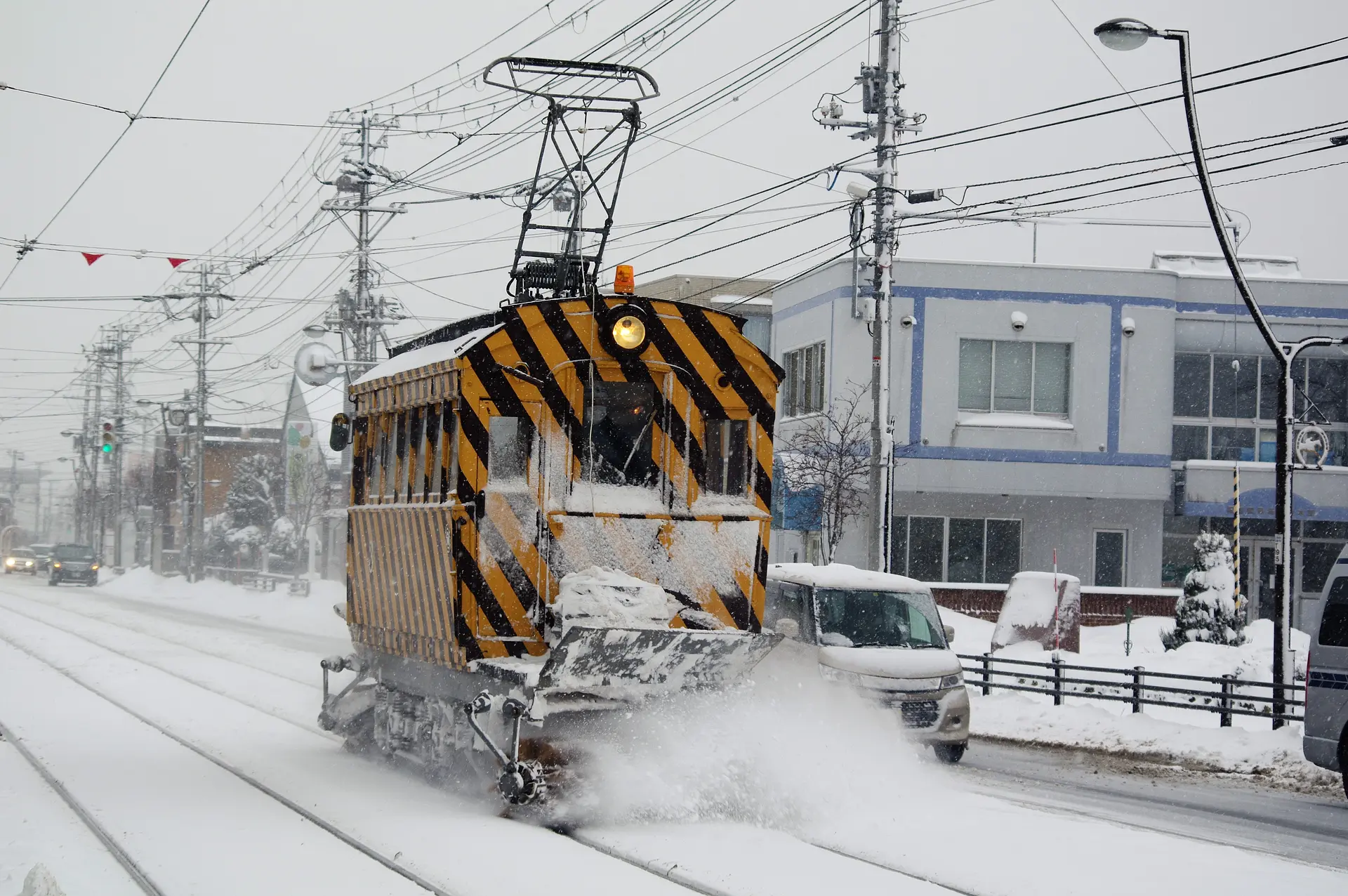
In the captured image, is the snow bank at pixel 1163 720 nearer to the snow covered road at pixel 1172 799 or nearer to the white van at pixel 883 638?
the snow covered road at pixel 1172 799

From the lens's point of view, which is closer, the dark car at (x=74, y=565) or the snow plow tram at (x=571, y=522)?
the snow plow tram at (x=571, y=522)

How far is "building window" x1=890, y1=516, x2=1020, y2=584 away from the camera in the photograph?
3400 centimetres

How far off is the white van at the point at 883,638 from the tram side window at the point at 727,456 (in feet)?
8.14

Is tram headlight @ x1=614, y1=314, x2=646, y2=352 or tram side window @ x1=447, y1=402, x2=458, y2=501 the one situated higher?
tram headlight @ x1=614, y1=314, x2=646, y2=352

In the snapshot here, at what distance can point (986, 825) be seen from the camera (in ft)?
33.2

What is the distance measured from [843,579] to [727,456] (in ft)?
14.4

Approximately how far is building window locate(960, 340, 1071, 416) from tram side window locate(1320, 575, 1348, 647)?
2062 cm

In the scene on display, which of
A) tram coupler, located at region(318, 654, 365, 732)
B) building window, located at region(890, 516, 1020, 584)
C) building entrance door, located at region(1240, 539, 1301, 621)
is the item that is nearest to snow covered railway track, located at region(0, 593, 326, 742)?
tram coupler, located at region(318, 654, 365, 732)

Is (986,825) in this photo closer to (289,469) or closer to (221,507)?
(289,469)

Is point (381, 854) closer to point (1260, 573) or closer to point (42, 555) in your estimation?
point (1260, 573)

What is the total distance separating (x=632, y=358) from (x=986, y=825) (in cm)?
414

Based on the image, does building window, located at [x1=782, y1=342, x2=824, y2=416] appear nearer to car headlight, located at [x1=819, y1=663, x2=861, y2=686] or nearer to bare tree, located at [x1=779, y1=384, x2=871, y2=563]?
bare tree, located at [x1=779, y1=384, x2=871, y2=563]

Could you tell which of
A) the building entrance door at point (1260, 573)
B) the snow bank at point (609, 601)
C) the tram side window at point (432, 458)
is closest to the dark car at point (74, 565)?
the building entrance door at point (1260, 573)

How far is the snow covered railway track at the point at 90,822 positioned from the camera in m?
8.12
